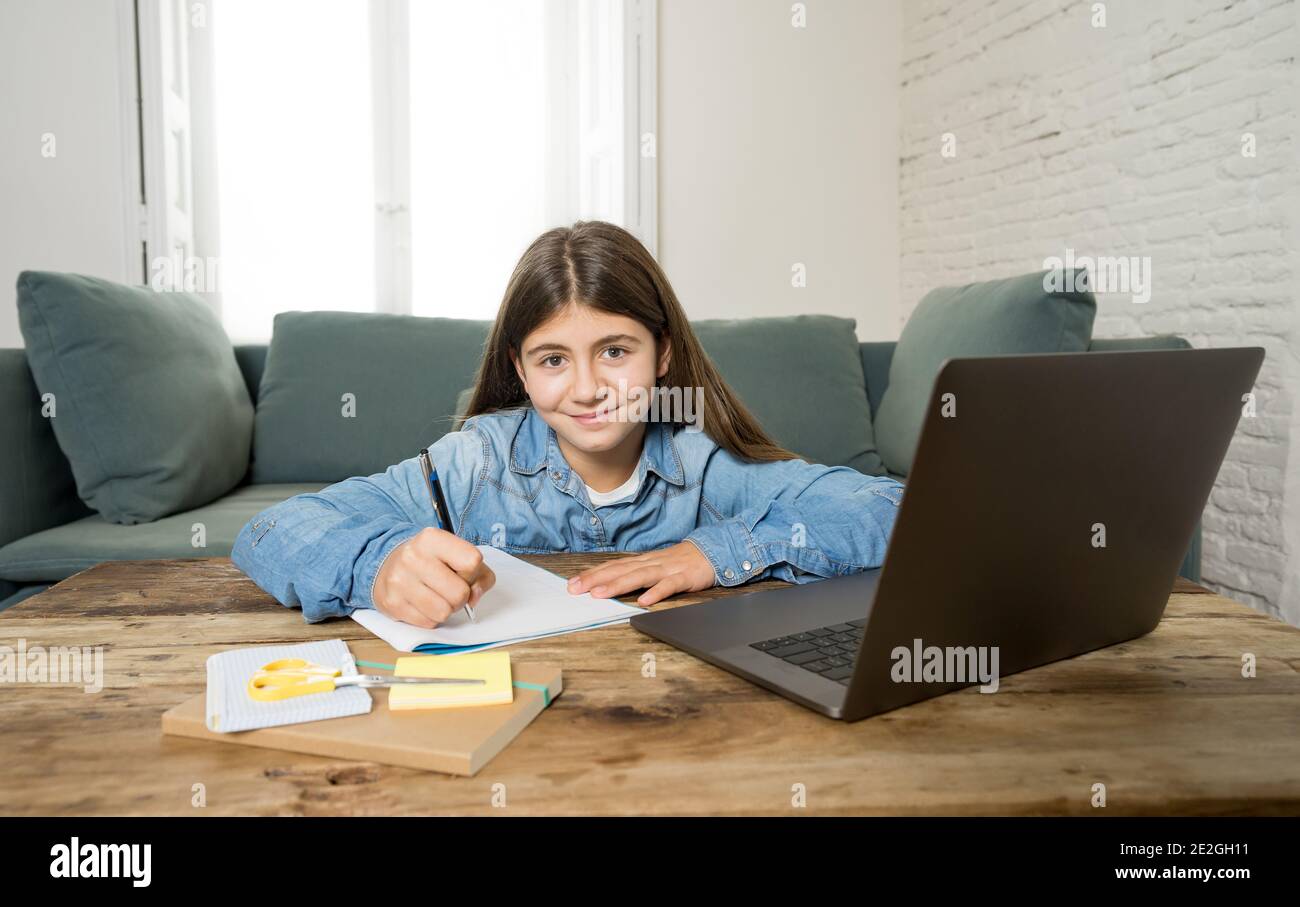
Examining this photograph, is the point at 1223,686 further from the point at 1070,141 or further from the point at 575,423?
the point at 1070,141

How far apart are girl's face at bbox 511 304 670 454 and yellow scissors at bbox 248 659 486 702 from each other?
626mm

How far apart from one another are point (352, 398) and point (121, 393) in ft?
2.10

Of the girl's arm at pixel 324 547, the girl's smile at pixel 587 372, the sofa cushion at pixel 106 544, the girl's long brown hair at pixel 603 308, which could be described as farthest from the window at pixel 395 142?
the girl's arm at pixel 324 547

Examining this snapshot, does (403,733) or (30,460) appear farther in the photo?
(30,460)

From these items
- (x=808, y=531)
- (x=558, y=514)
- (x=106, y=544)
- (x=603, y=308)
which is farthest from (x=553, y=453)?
(x=106, y=544)

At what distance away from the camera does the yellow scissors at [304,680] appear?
578 mm

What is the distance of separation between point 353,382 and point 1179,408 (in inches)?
92.0

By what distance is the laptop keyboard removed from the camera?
0.64 meters

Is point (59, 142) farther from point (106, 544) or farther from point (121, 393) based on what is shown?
point (106, 544)

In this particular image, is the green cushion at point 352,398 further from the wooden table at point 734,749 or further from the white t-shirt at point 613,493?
the wooden table at point 734,749

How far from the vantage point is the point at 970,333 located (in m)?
2.26

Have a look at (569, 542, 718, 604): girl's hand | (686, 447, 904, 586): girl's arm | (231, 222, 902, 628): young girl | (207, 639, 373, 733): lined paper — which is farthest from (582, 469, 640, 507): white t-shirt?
(207, 639, 373, 733): lined paper
